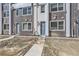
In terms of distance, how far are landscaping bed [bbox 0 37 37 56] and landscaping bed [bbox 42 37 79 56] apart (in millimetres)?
206

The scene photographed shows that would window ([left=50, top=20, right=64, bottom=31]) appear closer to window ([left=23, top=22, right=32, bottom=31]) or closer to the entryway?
the entryway

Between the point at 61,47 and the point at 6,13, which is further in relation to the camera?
the point at 6,13

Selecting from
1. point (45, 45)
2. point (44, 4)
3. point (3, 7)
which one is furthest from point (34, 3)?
point (45, 45)

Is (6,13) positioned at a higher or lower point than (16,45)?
higher

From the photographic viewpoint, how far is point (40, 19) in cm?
230

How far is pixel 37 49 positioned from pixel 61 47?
31 centimetres

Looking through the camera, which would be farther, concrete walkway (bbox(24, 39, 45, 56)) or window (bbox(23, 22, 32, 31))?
window (bbox(23, 22, 32, 31))

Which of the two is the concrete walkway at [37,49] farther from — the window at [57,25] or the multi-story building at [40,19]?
the window at [57,25]

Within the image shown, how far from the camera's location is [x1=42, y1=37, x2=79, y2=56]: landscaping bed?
7.22 ft

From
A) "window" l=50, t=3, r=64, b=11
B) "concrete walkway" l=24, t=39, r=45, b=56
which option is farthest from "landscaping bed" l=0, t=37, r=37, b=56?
"window" l=50, t=3, r=64, b=11

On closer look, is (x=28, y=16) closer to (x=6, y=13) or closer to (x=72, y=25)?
(x=6, y=13)

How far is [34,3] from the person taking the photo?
7.40 ft

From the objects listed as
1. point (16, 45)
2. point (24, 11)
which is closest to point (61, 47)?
point (16, 45)

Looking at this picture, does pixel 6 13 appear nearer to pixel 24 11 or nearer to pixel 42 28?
pixel 24 11
